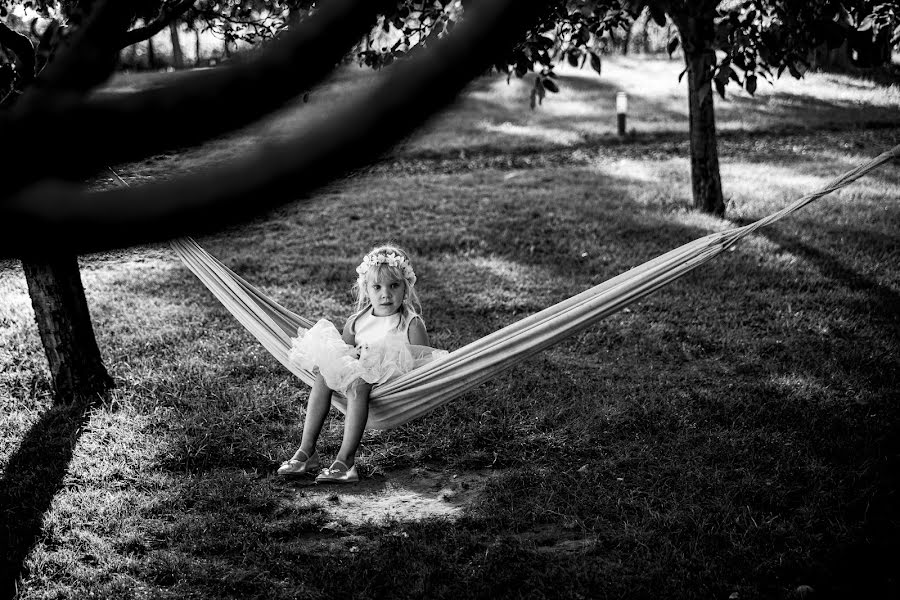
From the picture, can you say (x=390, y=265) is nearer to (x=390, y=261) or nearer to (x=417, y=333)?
(x=390, y=261)

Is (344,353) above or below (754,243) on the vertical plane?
above

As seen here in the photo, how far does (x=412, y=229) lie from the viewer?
6.59 m

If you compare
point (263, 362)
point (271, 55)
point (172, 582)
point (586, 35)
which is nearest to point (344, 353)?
point (172, 582)

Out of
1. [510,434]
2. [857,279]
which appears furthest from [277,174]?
[857,279]

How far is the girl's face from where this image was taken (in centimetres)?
323

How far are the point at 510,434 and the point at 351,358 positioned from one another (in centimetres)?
88

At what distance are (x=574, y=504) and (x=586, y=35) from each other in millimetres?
2192

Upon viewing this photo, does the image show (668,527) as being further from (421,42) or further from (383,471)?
(421,42)

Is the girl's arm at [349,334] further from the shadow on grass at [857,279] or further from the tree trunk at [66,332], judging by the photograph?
the shadow on grass at [857,279]

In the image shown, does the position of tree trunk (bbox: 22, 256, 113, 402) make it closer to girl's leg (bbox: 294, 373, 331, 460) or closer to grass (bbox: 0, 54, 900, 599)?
grass (bbox: 0, 54, 900, 599)

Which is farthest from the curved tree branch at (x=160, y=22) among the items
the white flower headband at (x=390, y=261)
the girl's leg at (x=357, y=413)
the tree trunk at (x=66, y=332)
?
the girl's leg at (x=357, y=413)

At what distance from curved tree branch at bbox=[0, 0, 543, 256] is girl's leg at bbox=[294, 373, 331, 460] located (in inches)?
89.7

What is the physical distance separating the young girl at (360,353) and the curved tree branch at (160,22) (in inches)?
58.0

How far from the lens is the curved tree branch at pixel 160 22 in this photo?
11.5 feet
